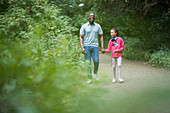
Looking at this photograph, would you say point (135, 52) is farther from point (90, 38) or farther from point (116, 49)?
point (90, 38)

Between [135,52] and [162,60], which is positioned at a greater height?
[162,60]

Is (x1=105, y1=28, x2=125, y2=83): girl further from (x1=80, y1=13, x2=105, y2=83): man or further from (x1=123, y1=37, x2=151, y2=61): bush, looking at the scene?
(x1=123, y1=37, x2=151, y2=61): bush

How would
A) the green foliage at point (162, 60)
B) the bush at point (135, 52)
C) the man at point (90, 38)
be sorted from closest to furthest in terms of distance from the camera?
the man at point (90, 38), the green foliage at point (162, 60), the bush at point (135, 52)

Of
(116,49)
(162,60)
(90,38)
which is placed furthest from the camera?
(162,60)

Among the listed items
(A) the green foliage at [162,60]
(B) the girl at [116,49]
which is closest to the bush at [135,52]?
(A) the green foliage at [162,60]

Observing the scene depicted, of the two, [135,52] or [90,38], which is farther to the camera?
[135,52]

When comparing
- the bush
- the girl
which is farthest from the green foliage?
the girl

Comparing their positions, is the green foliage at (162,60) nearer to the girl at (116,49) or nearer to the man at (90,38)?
the girl at (116,49)

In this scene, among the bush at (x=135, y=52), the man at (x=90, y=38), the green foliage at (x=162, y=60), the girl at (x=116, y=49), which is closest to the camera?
the man at (x=90, y=38)

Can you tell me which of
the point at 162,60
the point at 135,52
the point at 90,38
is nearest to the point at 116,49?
the point at 90,38

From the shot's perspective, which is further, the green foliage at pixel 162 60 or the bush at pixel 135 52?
the bush at pixel 135 52

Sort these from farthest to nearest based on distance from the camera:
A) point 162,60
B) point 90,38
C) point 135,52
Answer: point 135,52 < point 162,60 < point 90,38

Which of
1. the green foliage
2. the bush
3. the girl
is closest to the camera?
the girl

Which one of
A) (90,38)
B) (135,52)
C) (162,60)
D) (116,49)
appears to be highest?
(90,38)
